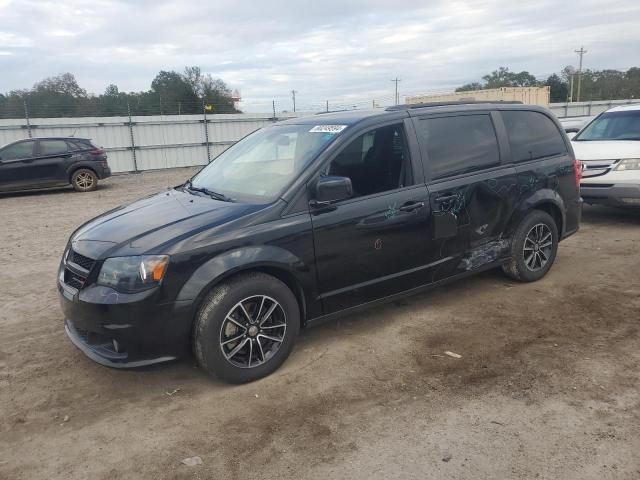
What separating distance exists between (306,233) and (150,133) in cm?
1890

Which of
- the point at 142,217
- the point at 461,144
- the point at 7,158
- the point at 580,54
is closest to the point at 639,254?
the point at 461,144

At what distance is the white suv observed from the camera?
7590 mm

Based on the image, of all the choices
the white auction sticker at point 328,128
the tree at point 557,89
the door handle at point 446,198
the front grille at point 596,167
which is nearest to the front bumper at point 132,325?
the white auction sticker at point 328,128

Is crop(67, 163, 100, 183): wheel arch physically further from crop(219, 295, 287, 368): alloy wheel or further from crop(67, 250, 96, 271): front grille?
crop(219, 295, 287, 368): alloy wheel

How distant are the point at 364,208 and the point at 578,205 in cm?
301

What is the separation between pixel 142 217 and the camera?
3902mm

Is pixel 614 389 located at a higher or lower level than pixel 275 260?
lower

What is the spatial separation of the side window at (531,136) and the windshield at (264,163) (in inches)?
79.0

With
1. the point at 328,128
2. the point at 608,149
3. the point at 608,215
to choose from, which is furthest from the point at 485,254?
the point at 608,215

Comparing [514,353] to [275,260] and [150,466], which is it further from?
[150,466]

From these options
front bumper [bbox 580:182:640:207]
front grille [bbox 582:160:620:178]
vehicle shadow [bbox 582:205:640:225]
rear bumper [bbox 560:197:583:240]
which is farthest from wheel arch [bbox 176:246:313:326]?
vehicle shadow [bbox 582:205:640:225]

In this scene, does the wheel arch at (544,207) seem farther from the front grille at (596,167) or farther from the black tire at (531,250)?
the front grille at (596,167)

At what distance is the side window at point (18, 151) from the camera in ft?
44.0

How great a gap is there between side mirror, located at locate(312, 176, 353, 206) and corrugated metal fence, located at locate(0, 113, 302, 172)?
1699cm
